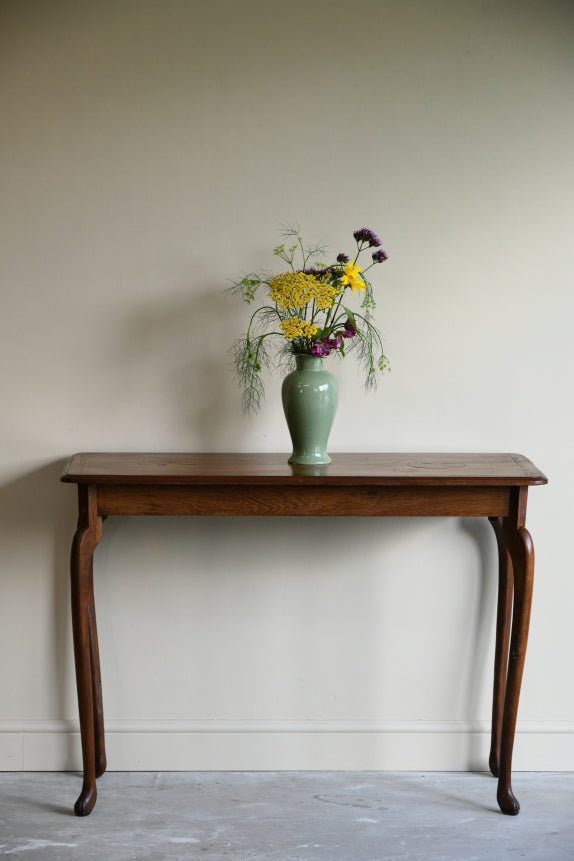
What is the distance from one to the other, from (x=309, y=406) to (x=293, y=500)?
0.87ft

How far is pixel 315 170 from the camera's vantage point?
2.44 m

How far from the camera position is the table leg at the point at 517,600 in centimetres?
215

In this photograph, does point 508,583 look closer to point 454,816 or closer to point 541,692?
point 541,692

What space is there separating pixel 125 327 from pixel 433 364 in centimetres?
95

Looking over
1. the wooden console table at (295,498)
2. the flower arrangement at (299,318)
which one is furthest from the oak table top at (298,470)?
the flower arrangement at (299,318)

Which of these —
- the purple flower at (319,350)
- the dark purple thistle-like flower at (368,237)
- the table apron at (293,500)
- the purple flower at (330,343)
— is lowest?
the table apron at (293,500)

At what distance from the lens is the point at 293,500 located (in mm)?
2135

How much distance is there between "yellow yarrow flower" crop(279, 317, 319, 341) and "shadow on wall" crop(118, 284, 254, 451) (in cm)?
31

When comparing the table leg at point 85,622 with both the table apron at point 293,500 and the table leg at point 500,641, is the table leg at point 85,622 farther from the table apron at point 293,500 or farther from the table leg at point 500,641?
the table leg at point 500,641

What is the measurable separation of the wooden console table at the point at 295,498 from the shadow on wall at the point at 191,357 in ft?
0.91

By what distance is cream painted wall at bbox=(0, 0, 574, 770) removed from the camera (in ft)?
7.93

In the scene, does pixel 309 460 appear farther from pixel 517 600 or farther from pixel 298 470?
pixel 517 600

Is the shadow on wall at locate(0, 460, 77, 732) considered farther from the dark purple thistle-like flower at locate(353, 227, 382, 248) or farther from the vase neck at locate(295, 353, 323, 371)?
the dark purple thistle-like flower at locate(353, 227, 382, 248)

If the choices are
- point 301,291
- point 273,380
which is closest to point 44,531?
point 273,380
